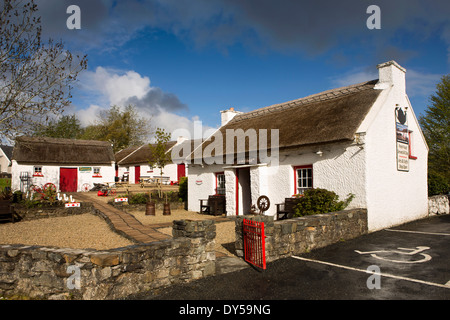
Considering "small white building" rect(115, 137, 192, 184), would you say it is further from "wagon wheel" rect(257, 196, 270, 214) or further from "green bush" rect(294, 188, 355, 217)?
"green bush" rect(294, 188, 355, 217)

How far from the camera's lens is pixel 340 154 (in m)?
10.2

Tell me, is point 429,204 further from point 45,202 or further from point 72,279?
point 45,202

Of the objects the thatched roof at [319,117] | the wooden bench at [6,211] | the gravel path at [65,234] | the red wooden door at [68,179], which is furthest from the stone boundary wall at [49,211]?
the red wooden door at [68,179]

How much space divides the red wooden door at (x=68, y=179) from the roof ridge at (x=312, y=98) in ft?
54.2

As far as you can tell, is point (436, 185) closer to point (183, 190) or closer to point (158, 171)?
point (183, 190)

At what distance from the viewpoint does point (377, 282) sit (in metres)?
5.07

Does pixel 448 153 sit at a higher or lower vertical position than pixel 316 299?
higher

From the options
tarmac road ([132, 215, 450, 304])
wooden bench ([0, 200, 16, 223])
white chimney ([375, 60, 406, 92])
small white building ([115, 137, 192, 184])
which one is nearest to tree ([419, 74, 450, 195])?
white chimney ([375, 60, 406, 92])

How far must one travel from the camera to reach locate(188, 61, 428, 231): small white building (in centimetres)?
991

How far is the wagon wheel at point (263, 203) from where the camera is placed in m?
11.8

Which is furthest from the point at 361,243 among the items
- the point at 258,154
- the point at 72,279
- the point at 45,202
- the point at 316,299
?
the point at 45,202

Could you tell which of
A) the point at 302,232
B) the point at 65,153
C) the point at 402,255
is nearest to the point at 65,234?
the point at 302,232

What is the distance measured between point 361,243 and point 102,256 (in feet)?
21.6

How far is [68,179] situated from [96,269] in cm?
2515
